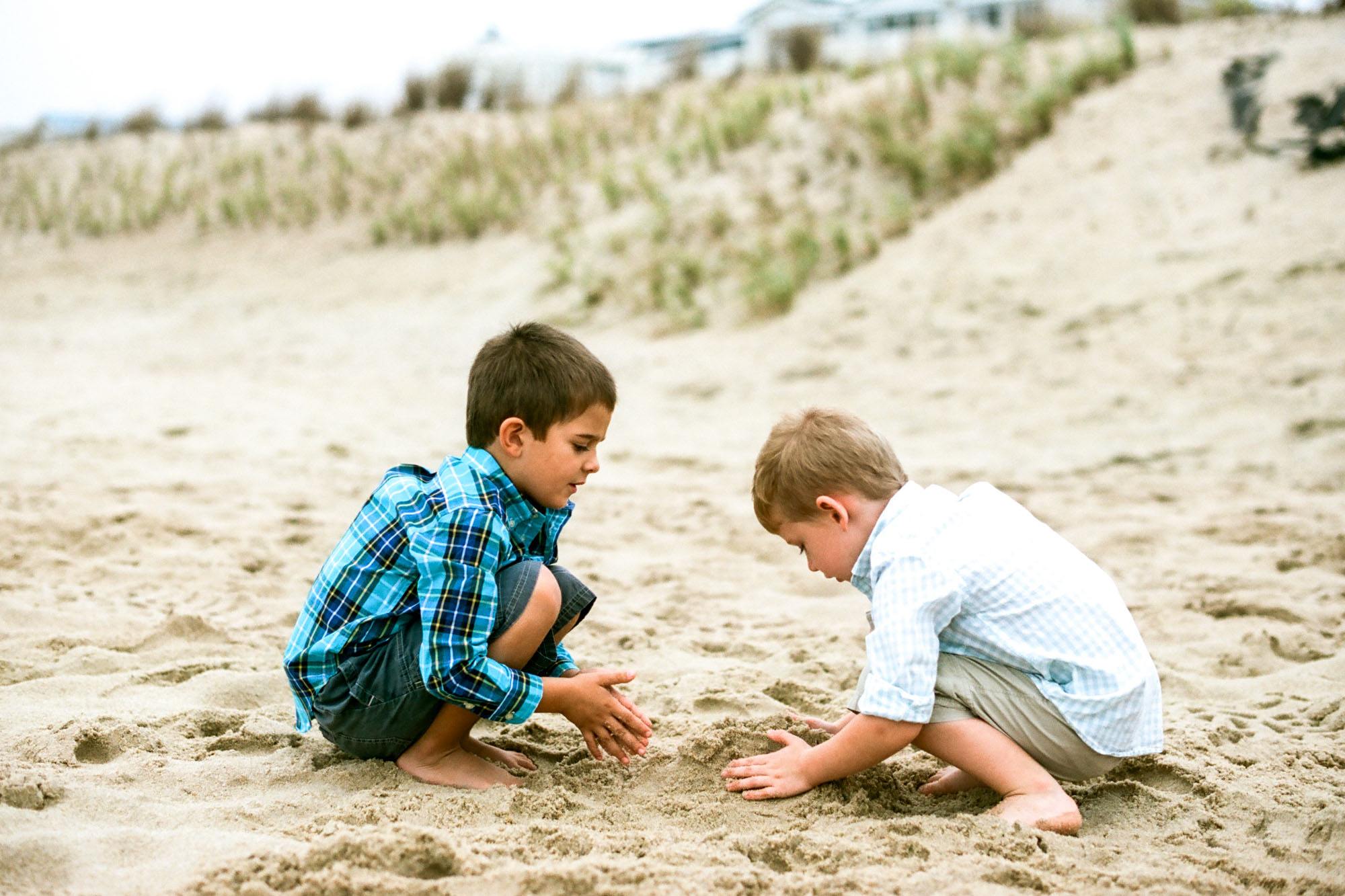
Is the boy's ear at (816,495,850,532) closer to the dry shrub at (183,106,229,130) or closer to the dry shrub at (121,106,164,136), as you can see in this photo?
the dry shrub at (183,106,229,130)

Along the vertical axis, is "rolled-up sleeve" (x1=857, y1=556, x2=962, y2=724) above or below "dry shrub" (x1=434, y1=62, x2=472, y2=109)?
below

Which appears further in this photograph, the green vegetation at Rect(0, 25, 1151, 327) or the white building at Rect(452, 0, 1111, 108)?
the white building at Rect(452, 0, 1111, 108)

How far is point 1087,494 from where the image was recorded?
4605mm

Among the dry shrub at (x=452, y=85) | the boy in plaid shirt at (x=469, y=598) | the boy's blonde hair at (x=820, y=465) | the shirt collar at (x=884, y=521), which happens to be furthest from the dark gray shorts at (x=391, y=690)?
the dry shrub at (x=452, y=85)

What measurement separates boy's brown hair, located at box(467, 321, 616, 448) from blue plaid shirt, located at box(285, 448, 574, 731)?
3.8 inches

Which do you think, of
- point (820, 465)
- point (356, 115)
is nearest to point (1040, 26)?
point (356, 115)

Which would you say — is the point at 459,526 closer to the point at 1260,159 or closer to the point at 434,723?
the point at 434,723

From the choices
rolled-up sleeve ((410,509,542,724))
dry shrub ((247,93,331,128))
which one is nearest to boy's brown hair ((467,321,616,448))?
rolled-up sleeve ((410,509,542,724))

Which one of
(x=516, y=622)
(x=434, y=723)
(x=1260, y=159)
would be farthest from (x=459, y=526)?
(x=1260, y=159)

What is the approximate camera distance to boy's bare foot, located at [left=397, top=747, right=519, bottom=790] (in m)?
2.08

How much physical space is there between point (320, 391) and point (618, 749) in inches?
236

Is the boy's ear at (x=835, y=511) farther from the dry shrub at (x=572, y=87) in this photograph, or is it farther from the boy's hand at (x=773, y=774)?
the dry shrub at (x=572, y=87)

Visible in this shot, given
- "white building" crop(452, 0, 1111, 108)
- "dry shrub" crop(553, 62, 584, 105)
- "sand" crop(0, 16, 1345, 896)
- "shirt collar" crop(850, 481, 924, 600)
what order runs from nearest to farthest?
"sand" crop(0, 16, 1345, 896) < "shirt collar" crop(850, 481, 924, 600) < "white building" crop(452, 0, 1111, 108) < "dry shrub" crop(553, 62, 584, 105)

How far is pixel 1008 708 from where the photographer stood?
6.41 ft
